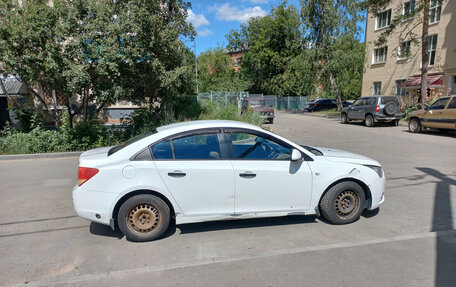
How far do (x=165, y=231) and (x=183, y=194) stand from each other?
646mm

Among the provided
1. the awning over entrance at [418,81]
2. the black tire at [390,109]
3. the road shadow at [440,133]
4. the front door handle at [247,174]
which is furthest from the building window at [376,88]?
the front door handle at [247,174]

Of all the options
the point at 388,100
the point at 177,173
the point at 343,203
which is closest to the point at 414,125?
the point at 388,100

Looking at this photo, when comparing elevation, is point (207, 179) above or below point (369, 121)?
below

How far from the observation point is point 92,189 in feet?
12.2

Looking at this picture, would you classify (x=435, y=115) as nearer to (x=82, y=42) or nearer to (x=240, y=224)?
(x=240, y=224)

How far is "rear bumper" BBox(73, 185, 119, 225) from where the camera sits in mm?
3723

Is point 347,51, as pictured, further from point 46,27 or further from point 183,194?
point 183,194

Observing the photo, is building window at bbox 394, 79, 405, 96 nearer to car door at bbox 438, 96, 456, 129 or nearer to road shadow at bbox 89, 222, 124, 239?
car door at bbox 438, 96, 456, 129

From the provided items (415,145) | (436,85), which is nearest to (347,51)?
(436,85)

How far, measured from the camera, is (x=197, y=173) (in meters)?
3.79

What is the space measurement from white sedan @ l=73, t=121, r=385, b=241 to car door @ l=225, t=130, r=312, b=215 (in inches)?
0.6

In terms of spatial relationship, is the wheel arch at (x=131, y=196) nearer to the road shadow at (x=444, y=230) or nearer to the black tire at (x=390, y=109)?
the road shadow at (x=444, y=230)

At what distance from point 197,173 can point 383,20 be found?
30.6 metres

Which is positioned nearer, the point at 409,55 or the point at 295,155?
the point at 295,155
